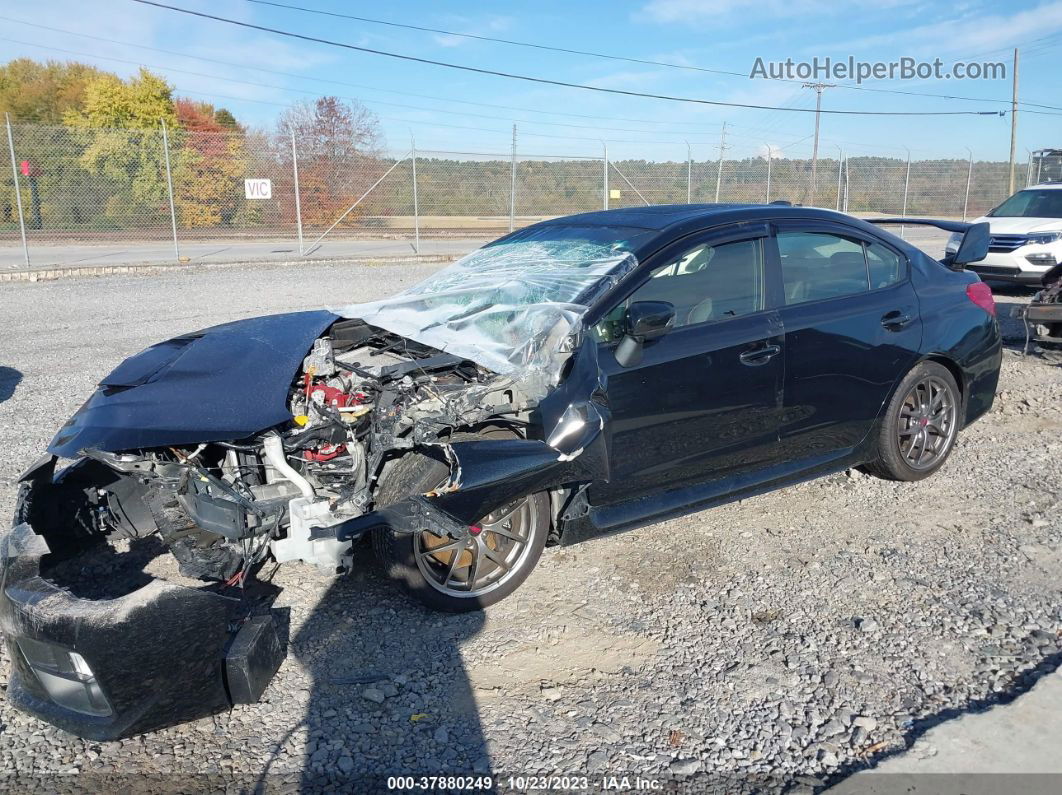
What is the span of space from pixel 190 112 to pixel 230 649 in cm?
3819

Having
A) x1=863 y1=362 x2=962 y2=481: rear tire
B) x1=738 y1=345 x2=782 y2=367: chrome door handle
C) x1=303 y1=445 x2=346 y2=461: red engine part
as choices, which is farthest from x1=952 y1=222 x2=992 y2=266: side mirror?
x1=303 y1=445 x2=346 y2=461: red engine part

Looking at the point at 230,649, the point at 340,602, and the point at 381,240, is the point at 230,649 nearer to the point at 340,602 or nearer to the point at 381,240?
the point at 340,602

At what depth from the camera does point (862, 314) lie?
4.66 m

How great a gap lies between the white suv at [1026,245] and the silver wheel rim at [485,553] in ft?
34.5

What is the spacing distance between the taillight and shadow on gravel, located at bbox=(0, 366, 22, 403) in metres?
7.56

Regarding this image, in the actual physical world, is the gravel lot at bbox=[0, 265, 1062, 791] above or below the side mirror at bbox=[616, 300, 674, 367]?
below

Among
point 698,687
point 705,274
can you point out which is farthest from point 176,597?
point 705,274

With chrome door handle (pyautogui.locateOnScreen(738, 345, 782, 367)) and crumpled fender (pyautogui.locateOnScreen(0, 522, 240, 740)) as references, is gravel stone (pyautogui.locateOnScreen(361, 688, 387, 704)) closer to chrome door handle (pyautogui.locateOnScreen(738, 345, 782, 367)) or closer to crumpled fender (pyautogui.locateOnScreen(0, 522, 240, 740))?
crumpled fender (pyautogui.locateOnScreen(0, 522, 240, 740))

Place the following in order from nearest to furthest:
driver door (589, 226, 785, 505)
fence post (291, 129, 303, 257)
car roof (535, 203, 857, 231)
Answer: driver door (589, 226, 785, 505) < car roof (535, 203, 857, 231) < fence post (291, 129, 303, 257)

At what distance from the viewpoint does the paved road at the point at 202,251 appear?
1838cm

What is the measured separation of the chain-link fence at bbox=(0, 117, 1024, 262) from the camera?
1803 cm

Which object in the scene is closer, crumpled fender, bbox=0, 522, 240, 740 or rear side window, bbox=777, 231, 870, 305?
crumpled fender, bbox=0, 522, 240, 740

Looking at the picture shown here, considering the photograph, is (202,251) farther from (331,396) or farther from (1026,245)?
(331,396)

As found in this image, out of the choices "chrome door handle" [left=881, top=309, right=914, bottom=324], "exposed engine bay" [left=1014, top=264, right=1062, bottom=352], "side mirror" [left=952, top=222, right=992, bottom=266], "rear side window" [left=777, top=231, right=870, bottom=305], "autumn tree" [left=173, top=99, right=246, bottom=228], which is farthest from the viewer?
"autumn tree" [left=173, top=99, right=246, bottom=228]
